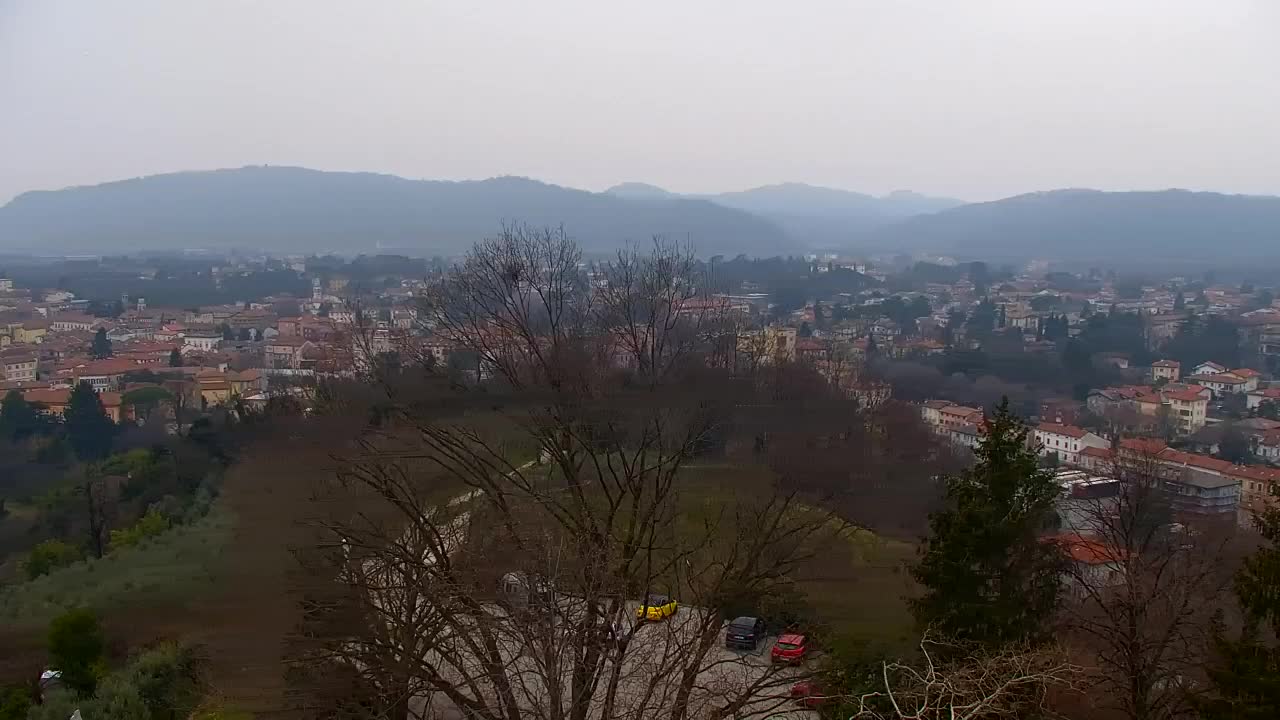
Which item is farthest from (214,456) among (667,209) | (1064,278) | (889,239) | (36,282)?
(889,239)

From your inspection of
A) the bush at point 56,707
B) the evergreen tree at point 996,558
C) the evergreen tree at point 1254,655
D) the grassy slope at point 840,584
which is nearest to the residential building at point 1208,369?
the grassy slope at point 840,584

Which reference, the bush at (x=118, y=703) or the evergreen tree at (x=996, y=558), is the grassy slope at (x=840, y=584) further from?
the bush at (x=118, y=703)

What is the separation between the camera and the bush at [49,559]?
10617mm

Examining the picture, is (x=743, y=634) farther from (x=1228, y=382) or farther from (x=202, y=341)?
(x=202, y=341)

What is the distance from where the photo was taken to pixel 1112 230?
9750cm

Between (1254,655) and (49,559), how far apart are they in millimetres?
12239

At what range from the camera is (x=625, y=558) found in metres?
5.21

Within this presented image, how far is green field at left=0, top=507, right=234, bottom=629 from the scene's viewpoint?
7.22 metres

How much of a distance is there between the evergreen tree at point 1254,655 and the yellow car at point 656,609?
281 cm

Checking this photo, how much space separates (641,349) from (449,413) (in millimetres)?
3015

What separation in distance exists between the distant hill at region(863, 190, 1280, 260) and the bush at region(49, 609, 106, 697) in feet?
282

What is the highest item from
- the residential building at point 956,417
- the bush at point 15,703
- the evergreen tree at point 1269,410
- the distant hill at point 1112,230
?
the distant hill at point 1112,230

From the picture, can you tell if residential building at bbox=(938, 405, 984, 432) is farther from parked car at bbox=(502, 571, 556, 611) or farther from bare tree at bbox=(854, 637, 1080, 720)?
parked car at bbox=(502, 571, 556, 611)

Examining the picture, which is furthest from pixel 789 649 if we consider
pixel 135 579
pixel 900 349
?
pixel 900 349
